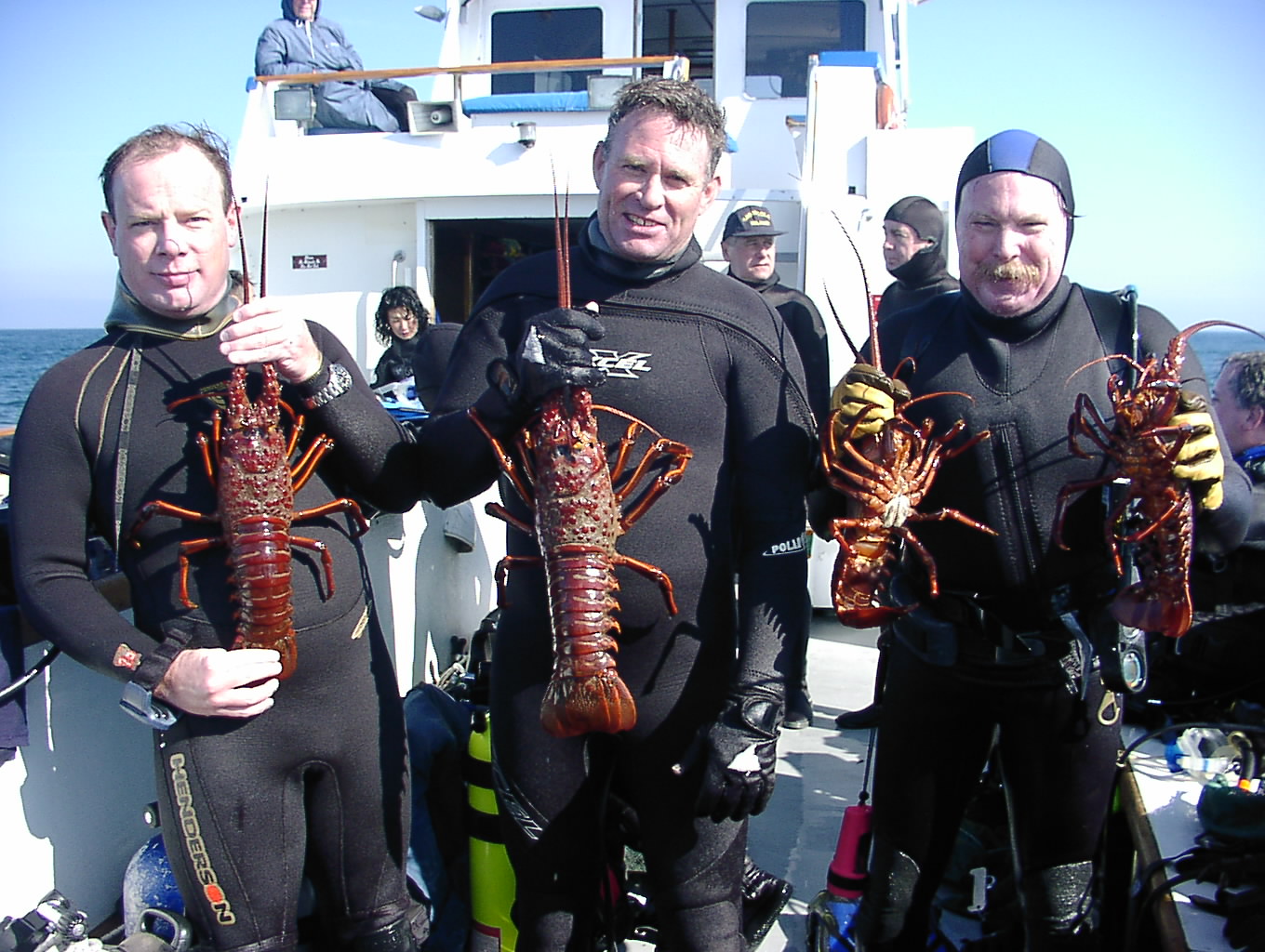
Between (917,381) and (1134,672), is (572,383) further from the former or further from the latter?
(1134,672)

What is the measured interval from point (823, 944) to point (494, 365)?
195 cm

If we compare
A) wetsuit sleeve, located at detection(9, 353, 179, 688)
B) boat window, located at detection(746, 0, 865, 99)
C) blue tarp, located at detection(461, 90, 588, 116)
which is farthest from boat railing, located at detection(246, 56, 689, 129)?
wetsuit sleeve, located at detection(9, 353, 179, 688)

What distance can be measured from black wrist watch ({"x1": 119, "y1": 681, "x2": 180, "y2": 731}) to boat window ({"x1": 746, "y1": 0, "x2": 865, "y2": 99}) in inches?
317

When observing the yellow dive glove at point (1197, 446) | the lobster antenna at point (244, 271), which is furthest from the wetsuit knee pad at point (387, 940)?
the yellow dive glove at point (1197, 446)

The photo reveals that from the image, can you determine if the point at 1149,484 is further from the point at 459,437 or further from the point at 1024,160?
the point at 459,437

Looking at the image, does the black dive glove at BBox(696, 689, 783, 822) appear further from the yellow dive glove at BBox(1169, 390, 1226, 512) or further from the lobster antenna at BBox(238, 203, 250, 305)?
the lobster antenna at BBox(238, 203, 250, 305)

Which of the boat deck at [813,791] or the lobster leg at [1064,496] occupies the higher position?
the lobster leg at [1064,496]

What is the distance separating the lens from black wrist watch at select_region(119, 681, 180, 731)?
6.59 ft

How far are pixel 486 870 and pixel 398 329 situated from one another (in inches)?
161

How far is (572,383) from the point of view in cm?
194

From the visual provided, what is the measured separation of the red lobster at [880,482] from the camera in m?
2.20

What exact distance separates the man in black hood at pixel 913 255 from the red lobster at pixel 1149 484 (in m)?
2.63

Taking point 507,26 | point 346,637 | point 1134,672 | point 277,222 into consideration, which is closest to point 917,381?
point 1134,672

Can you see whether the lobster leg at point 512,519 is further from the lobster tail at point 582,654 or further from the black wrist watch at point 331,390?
the black wrist watch at point 331,390
